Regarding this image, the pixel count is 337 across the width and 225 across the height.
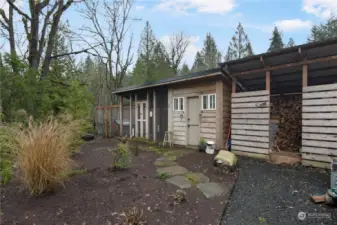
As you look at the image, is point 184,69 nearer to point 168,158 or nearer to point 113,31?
point 113,31

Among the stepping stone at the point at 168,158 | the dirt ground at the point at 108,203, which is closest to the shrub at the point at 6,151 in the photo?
the dirt ground at the point at 108,203

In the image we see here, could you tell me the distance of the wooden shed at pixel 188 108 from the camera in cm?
541

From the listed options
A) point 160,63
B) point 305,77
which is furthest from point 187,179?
point 160,63

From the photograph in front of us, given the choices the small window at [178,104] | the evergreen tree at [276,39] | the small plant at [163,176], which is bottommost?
the small plant at [163,176]

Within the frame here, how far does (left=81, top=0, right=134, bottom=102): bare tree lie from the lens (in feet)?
44.0

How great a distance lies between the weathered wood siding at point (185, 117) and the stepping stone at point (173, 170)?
6.43 feet

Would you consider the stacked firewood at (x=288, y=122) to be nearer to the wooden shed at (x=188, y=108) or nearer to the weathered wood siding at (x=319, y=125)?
the weathered wood siding at (x=319, y=125)

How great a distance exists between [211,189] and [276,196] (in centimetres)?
92

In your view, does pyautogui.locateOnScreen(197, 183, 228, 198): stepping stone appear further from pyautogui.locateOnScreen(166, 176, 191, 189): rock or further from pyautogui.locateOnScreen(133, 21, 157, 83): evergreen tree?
pyautogui.locateOnScreen(133, 21, 157, 83): evergreen tree

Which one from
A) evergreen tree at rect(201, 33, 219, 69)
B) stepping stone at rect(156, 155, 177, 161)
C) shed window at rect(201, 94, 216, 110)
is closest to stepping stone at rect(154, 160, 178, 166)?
stepping stone at rect(156, 155, 177, 161)

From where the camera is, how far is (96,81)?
16.8 meters

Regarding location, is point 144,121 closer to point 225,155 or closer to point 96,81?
point 225,155

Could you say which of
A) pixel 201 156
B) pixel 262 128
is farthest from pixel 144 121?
pixel 262 128

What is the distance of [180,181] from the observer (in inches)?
126
